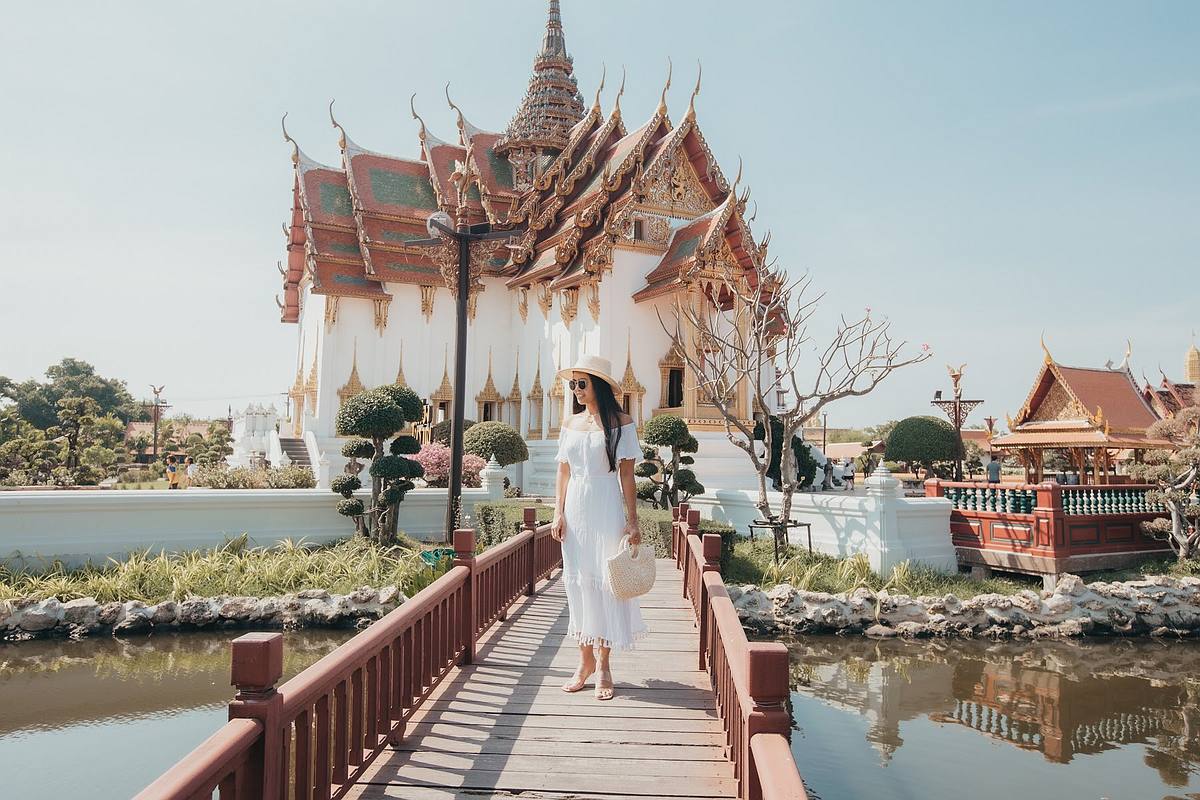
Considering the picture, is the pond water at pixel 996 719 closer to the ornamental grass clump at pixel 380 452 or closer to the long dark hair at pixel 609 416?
the long dark hair at pixel 609 416

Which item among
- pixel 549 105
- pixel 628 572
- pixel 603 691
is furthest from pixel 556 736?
pixel 549 105

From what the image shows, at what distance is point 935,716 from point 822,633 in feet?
8.29

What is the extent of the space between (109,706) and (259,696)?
515cm

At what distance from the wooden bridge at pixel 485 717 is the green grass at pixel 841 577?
4.66 meters

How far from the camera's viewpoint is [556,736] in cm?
345

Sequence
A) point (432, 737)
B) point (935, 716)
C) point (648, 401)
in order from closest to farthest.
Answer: point (432, 737) < point (935, 716) < point (648, 401)

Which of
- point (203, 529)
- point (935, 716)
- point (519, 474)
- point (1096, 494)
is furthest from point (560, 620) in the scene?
point (519, 474)

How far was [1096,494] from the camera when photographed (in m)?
11.3

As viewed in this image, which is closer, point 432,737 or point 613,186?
point 432,737

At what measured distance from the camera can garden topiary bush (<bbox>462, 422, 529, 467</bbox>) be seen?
16188 mm

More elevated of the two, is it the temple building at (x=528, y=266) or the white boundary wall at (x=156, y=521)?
the temple building at (x=528, y=266)

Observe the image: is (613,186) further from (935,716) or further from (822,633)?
(935,716)

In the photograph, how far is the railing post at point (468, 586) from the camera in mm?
4523

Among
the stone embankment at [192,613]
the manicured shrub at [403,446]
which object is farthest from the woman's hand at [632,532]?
the manicured shrub at [403,446]
